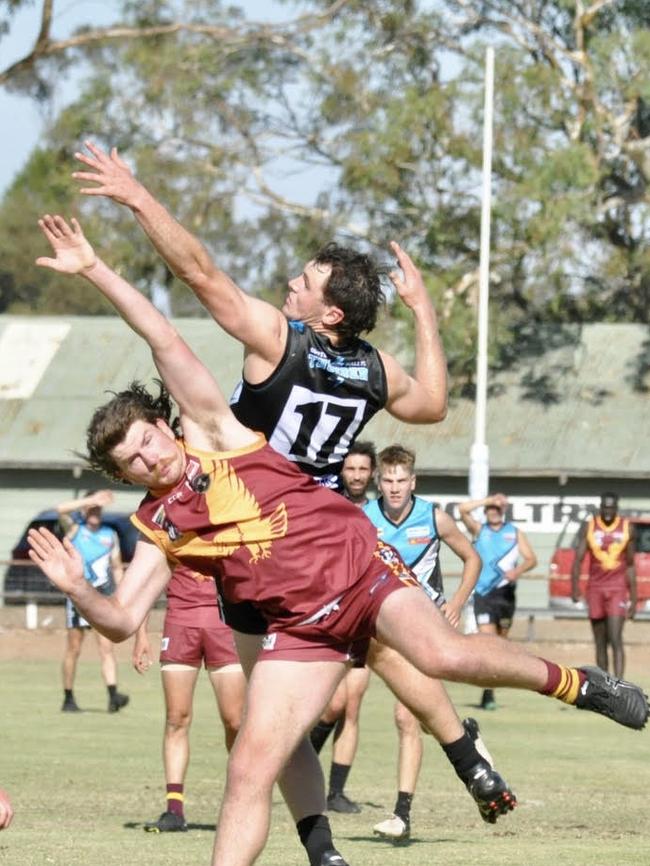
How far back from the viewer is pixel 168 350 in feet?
20.7

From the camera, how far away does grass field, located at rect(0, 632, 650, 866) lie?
9.05 m

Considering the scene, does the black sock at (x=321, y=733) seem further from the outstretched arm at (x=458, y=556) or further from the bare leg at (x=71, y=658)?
the bare leg at (x=71, y=658)

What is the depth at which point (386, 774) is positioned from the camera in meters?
13.3

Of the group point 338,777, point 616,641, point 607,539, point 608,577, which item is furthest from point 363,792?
point 607,539

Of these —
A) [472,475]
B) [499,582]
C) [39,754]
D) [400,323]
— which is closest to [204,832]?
[39,754]

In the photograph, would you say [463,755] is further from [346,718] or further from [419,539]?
[346,718]

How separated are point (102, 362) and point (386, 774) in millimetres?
27777

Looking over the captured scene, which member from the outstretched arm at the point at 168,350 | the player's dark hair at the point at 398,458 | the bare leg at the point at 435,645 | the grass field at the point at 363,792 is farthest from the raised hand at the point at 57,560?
the player's dark hair at the point at 398,458

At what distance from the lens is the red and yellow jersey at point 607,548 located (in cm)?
2023

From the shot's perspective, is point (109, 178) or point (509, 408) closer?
point (109, 178)

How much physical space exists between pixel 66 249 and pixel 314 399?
1.10 metres

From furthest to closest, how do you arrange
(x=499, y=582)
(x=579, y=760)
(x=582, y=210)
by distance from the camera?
(x=582, y=210)
(x=499, y=582)
(x=579, y=760)

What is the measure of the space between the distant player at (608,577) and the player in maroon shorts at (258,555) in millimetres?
13611

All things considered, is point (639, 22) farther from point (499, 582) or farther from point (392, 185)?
point (499, 582)
